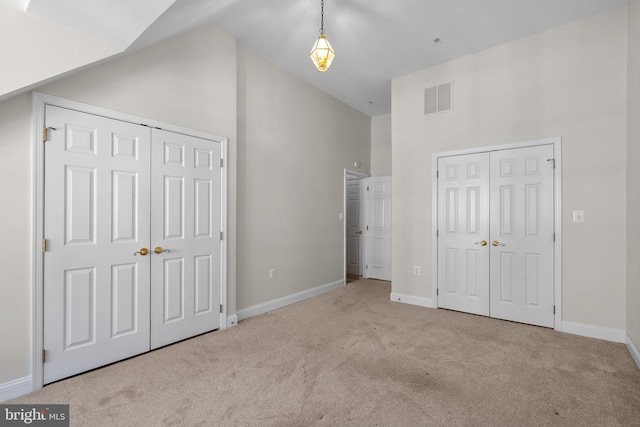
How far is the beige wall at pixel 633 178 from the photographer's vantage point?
269 cm

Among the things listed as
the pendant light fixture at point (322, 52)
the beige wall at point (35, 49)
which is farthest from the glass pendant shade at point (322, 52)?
the beige wall at point (35, 49)

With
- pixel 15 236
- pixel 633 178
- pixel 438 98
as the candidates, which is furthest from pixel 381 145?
pixel 15 236

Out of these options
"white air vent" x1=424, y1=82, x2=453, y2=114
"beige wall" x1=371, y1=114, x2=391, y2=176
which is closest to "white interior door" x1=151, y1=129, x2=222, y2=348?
"white air vent" x1=424, y1=82, x2=453, y2=114

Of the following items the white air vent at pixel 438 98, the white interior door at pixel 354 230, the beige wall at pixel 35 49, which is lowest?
the white interior door at pixel 354 230

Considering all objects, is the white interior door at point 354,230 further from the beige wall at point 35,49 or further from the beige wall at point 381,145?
the beige wall at point 35,49

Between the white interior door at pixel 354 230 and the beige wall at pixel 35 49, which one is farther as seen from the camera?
the white interior door at pixel 354 230

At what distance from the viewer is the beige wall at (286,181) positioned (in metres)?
3.88

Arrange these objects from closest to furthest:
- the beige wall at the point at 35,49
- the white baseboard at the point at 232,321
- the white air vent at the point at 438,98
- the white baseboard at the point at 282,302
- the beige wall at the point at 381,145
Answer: the beige wall at the point at 35,49 → the white baseboard at the point at 232,321 → the white baseboard at the point at 282,302 → the white air vent at the point at 438,98 → the beige wall at the point at 381,145

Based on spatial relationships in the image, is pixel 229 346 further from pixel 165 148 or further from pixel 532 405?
pixel 532 405

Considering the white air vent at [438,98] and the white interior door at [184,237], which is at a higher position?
the white air vent at [438,98]

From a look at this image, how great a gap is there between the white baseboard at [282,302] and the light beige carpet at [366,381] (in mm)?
Answer: 332

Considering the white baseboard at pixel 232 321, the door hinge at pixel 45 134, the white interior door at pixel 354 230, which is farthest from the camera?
the white interior door at pixel 354 230

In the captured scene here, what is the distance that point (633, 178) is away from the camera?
111 inches

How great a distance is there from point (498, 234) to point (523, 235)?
0.86ft
